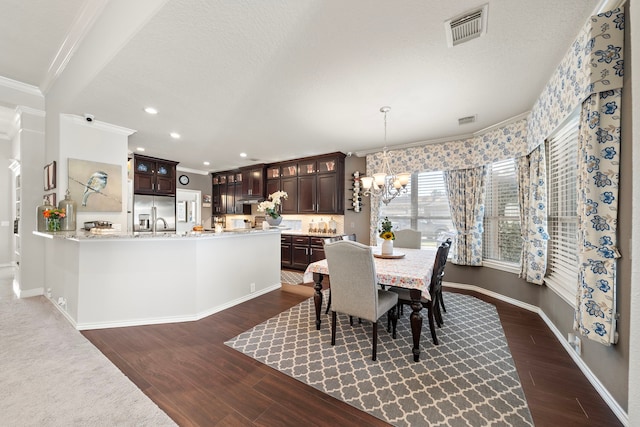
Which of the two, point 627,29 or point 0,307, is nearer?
point 627,29

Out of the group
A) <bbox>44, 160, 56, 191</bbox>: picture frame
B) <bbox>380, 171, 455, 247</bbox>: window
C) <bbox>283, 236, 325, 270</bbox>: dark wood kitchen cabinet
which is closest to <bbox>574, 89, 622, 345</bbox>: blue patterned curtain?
<bbox>380, 171, 455, 247</bbox>: window

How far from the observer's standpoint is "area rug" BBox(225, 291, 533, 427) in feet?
5.56

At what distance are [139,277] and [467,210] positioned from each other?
Result: 194 inches

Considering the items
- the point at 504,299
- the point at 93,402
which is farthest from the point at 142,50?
the point at 504,299

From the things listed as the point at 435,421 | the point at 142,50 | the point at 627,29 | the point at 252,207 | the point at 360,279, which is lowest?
the point at 435,421

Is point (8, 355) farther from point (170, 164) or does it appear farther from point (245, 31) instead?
point (170, 164)

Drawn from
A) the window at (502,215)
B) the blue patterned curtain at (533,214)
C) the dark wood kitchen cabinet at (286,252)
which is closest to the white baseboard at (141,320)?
the dark wood kitchen cabinet at (286,252)

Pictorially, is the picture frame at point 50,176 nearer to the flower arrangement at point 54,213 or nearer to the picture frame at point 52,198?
the picture frame at point 52,198

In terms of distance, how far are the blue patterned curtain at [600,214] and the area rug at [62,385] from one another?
2.94 meters

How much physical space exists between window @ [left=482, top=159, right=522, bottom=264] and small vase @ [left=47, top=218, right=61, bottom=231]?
20.7ft

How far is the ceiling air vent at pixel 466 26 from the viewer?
1.74 meters

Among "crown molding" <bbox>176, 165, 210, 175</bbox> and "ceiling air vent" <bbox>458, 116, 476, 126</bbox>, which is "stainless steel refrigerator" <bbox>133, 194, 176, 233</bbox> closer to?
"crown molding" <bbox>176, 165, 210, 175</bbox>

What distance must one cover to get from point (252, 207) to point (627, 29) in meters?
7.15

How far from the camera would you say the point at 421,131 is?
13.5ft
